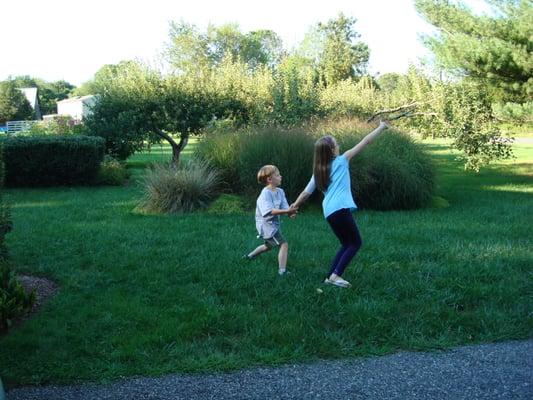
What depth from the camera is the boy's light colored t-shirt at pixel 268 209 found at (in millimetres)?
6324

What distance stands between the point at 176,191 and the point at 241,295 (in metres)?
5.84

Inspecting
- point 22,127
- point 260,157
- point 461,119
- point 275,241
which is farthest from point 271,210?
point 22,127

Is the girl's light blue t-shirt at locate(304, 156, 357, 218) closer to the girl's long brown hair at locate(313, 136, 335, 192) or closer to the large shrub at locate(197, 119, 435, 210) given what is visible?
the girl's long brown hair at locate(313, 136, 335, 192)

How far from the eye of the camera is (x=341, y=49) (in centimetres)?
4838

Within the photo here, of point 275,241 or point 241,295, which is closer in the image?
point 241,295

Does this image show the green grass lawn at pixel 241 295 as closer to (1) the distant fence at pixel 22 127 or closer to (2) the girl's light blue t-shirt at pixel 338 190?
(2) the girl's light blue t-shirt at pixel 338 190

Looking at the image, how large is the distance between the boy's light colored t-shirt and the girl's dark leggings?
78 cm

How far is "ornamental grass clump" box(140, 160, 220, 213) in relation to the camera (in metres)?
11.0

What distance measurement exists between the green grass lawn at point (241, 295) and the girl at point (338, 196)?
0.28 m

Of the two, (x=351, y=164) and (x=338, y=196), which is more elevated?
(x=338, y=196)

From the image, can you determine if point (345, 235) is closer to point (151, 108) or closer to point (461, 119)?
point (461, 119)

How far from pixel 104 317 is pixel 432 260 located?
13.0 ft

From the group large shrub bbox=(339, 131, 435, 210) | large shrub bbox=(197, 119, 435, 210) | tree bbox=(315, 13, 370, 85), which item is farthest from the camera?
tree bbox=(315, 13, 370, 85)

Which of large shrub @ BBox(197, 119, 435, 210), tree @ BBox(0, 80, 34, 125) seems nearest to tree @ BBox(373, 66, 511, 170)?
large shrub @ BBox(197, 119, 435, 210)
